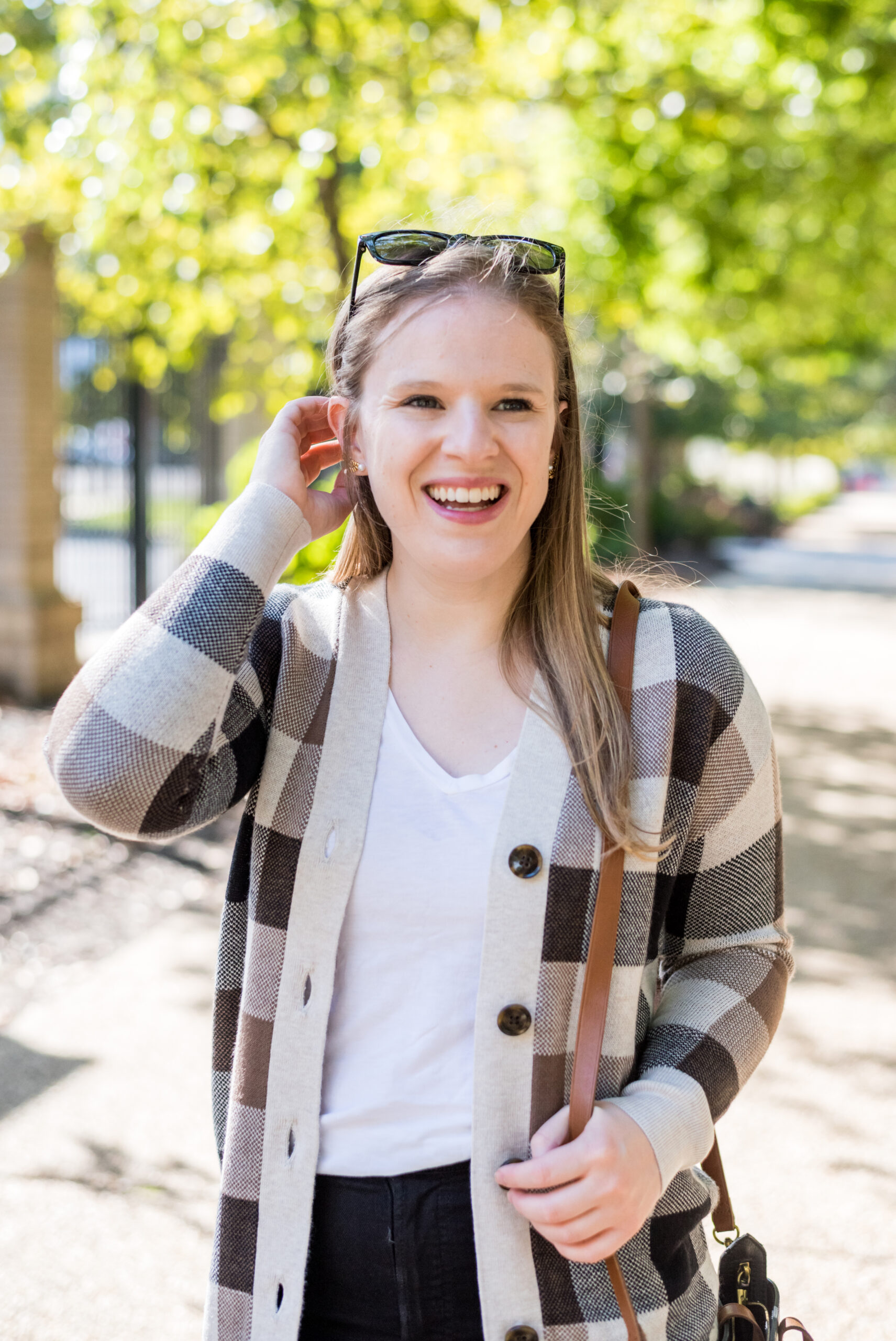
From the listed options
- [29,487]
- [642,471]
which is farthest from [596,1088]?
[642,471]

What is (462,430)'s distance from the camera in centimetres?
159

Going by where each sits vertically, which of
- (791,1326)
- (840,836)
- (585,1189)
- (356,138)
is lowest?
(840,836)

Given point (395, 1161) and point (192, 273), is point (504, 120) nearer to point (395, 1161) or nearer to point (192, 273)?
point (192, 273)

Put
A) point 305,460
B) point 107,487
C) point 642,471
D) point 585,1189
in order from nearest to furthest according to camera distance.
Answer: point 585,1189 < point 305,460 < point 107,487 < point 642,471

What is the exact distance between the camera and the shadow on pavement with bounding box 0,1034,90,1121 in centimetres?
386

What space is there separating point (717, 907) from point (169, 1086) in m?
2.77

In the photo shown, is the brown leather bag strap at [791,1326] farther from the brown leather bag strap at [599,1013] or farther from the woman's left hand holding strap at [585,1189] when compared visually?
the woman's left hand holding strap at [585,1189]

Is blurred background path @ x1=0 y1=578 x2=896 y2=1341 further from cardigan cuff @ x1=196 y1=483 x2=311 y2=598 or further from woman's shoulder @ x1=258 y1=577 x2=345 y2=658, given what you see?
cardigan cuff @ x1=196 y1=483 x2=311 y2=598

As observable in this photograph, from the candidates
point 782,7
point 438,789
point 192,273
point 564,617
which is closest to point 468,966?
point 438,789

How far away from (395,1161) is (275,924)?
31cm

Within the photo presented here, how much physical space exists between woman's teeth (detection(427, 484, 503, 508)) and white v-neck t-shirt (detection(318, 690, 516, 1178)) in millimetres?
329

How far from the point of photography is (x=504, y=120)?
8.77 m

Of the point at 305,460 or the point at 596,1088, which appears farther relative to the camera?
the point at 305,460

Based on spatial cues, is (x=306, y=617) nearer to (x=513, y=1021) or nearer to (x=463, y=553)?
(x=463, y=553)
